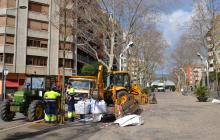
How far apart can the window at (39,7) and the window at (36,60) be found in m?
6.70

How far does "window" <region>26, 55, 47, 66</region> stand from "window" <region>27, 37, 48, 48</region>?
1747mm

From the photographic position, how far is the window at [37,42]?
194 feet

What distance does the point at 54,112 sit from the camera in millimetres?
18188

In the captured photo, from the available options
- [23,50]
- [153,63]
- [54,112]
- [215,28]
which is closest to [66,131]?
[54,112]

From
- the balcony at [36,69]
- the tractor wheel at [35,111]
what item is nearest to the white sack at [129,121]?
the tractor wheel at [35,111]

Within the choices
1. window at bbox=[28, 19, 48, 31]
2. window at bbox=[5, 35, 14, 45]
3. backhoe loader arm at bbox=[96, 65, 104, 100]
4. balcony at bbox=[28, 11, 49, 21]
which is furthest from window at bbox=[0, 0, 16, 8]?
backhoe loader arm at bbox=[96, 65, 104, 100]

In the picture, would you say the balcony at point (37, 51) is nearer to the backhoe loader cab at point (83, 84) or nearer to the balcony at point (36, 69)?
the balcony at point (36, 69)

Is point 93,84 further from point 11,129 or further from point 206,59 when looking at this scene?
point 206,59

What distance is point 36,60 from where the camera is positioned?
60.3m

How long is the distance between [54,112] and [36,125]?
3.95 ft

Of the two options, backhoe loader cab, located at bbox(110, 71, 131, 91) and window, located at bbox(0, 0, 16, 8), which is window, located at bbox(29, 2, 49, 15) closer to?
window, located at bbox(0, 0, 16, 8)

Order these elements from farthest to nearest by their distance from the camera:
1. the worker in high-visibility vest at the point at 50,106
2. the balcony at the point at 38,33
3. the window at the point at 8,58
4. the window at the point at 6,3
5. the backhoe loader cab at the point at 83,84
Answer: the balcony at the point at 38,33
the window at the point at 6,3
the window at the point at 8,58
the backhoe loader cab at the point at 83,84
the worker in high-visibility vest at the point at 50,106

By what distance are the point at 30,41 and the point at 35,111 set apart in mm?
41320

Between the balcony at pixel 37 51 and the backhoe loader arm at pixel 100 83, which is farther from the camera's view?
the balcony at pixel 37 51
